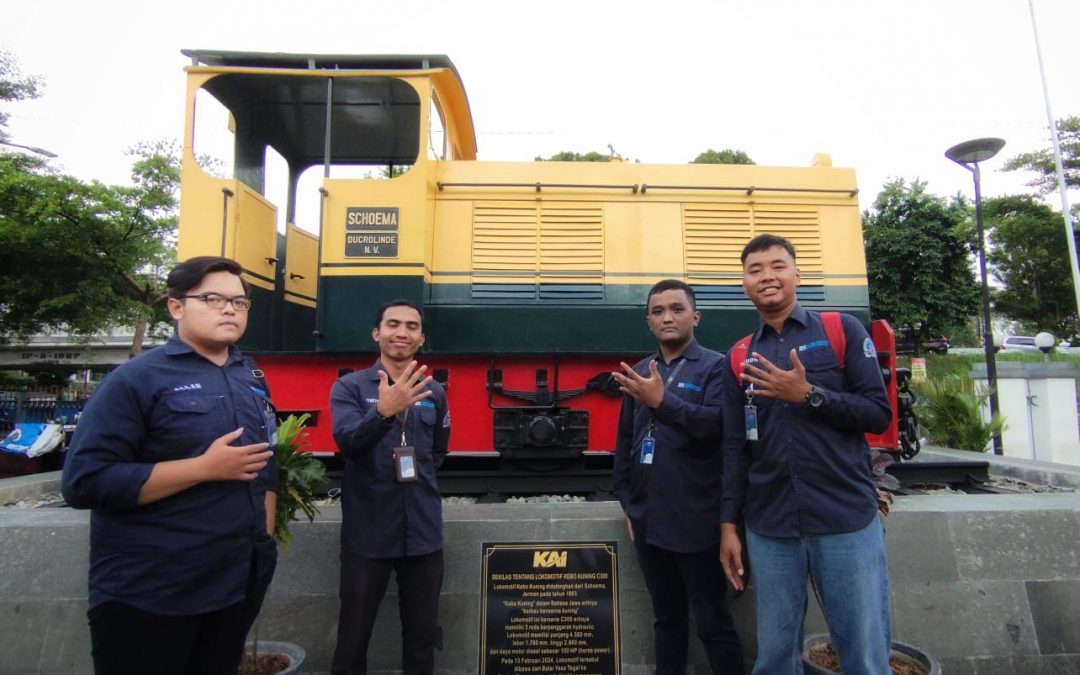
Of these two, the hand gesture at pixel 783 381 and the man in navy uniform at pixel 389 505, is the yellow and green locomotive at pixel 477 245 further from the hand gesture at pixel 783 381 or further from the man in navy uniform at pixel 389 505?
the hand gesture at pixel 783 381

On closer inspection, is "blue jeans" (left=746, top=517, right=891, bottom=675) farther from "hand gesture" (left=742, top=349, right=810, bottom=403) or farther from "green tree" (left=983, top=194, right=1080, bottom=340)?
"green tree" (left=983, top=194, right=1080, bottom=340)

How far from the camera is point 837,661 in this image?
2.67m

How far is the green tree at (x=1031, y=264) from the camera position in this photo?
27.6 m

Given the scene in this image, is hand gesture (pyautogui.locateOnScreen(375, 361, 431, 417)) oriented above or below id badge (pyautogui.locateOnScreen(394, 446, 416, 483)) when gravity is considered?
above

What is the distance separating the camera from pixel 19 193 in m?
19.9

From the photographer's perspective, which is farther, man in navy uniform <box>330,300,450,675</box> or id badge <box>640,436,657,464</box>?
id badge <box>640,436,657,464</box>

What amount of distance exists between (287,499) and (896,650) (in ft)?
9.64

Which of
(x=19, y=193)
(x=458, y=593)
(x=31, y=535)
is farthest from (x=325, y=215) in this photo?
(x=19, y=193)

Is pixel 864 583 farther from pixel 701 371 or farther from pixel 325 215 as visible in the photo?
pixel 325 215

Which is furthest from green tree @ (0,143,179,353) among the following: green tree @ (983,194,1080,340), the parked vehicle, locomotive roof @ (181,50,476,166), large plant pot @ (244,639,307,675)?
the parked vehicle

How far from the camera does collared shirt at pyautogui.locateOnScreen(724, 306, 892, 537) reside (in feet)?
6.98

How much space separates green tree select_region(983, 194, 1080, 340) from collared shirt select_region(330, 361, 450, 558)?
3474 centimetres

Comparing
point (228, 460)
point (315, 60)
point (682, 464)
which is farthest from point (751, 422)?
point (315, 60)

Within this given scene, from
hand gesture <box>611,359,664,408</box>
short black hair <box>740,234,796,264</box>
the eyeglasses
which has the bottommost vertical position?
hand gesture <box>611,359,664,408</box>
